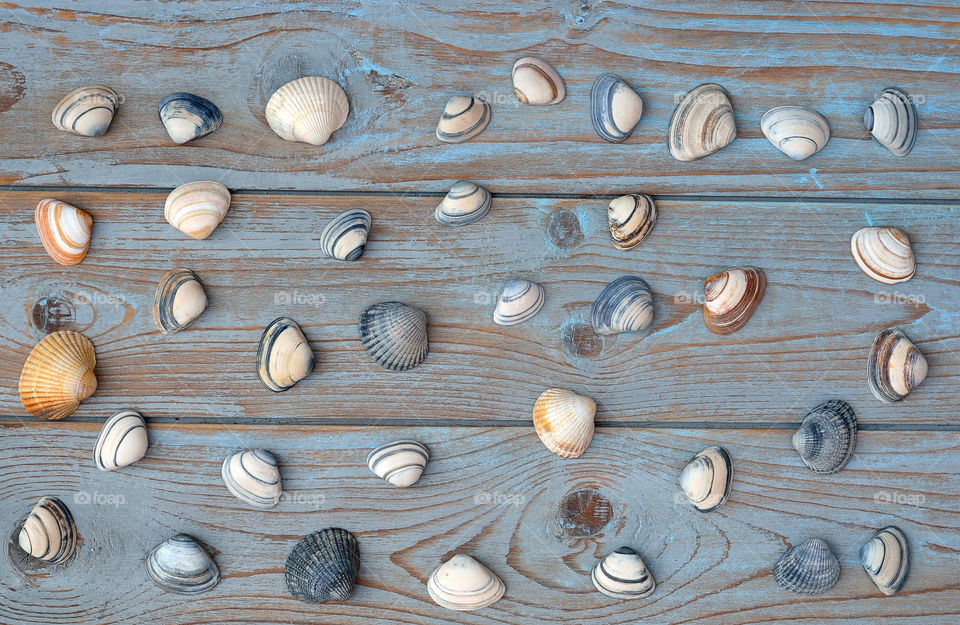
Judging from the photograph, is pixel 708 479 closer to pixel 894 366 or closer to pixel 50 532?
pixel 894 366

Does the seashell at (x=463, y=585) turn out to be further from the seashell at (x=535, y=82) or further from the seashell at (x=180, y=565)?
the seashell at (x=535, y=82)

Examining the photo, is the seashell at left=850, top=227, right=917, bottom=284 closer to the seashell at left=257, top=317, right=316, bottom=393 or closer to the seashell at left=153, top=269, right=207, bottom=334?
the seashell at left=257, top=317, right=316, bottom=393

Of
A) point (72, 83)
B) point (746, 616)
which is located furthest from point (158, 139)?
point (746, 616)

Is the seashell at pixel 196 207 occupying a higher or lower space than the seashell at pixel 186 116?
lower

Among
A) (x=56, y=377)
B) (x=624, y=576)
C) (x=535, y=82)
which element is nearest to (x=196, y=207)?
(x=56, y=377)

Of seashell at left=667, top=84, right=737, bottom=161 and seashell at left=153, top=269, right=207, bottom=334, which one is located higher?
seashell at left=667, top=84, right=737, bottom=161

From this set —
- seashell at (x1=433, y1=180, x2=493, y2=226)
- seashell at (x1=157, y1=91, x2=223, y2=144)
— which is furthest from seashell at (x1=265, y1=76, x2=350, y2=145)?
seashell at (x1=433, y1=180, x2=493, y2=226)

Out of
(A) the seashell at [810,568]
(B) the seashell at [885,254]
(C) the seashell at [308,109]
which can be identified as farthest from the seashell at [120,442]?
Result: (B) the seashell at [885,254]
